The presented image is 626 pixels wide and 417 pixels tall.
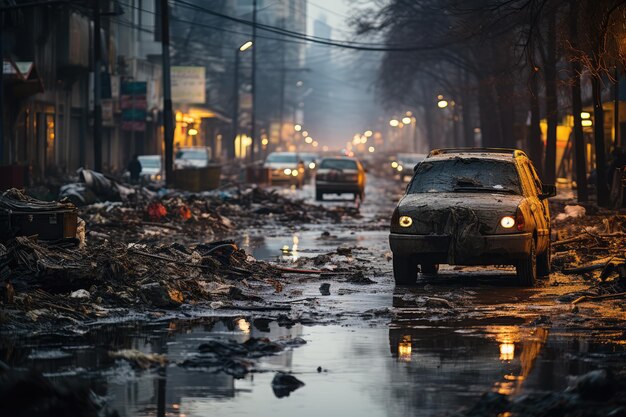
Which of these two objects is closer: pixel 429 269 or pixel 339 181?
pixel 429 269

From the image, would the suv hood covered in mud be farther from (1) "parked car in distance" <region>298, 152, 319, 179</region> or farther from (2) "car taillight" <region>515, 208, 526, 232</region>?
(1) "parked car in distance" <region>298, 152, 319, 179</region>

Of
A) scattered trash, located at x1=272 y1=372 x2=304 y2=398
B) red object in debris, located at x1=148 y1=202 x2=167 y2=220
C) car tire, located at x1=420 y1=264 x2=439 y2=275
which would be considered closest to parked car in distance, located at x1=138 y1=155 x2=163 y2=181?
red object in debris, located at x1=148 y1=202 x2=167 y2=220

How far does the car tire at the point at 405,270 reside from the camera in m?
17.7

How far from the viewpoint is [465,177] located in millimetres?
→ 18641

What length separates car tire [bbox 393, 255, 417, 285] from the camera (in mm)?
17656

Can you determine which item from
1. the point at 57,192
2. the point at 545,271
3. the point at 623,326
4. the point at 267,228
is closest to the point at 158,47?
the point at 57,192

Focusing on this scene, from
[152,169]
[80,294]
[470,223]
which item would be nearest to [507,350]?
[80,294]

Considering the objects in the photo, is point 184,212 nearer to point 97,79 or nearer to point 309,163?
point 97,79

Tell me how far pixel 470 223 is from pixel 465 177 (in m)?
1.66

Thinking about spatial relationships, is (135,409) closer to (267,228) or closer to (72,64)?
(267,228)

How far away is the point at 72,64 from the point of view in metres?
57.8

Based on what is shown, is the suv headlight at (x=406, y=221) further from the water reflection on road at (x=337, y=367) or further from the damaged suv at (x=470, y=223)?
the water reflection on road at (x=337, y=367)

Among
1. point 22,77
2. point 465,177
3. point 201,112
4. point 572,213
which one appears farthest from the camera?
point 201,112

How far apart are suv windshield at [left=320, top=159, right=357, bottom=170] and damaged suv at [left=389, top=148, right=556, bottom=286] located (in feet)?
111
